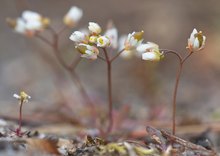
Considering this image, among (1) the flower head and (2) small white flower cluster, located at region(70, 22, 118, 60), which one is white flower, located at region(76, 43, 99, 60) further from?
(1) the flower head

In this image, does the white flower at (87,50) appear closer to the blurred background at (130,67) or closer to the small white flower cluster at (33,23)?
the small white flower cluster at (33,23)

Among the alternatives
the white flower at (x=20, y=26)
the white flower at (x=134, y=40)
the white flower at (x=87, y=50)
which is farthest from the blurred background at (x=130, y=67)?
the white flower at (x=87, y=50)

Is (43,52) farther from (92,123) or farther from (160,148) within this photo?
(160,148)

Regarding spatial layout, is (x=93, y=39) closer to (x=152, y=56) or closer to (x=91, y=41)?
(x=91, y=41)

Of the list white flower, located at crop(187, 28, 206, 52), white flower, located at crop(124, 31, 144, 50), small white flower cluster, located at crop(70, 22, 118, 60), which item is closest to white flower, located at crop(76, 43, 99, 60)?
small white flower cluster, located at crop(70, 22, 118, 60)

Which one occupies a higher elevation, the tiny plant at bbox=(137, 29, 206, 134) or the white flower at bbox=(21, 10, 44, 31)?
the white flower at bbox=(21, 10, 44, 31)

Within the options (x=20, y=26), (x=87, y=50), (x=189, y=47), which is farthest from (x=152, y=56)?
(x=20, y=26)
